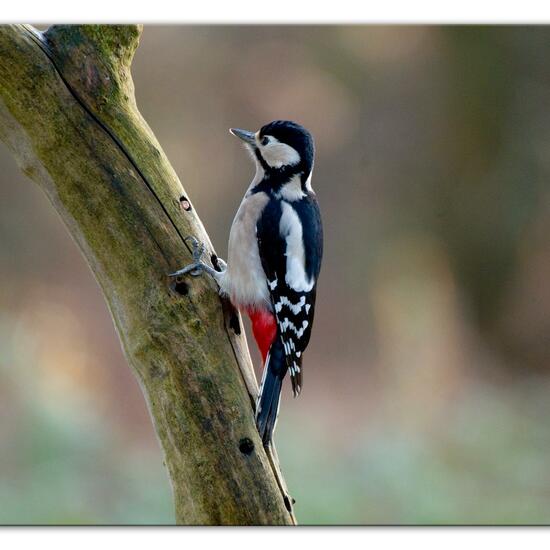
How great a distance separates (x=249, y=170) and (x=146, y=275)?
0.98m

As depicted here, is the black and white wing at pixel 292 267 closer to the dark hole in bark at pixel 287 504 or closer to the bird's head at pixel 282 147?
the bird's head at pixel 282 147

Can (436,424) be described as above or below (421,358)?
below

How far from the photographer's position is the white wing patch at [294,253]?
2.34 meters

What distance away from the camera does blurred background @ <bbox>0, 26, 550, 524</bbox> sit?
262 cm

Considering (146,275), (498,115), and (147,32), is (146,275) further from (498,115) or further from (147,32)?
(498,115)

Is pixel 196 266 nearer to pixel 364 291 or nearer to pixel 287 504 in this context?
pixel 287 504

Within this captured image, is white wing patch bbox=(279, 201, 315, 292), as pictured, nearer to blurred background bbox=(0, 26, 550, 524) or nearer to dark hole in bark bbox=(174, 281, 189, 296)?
dark hole in bark bbox=(174, 281, 189, 296)

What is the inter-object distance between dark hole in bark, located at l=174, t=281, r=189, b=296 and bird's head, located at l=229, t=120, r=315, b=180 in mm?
561

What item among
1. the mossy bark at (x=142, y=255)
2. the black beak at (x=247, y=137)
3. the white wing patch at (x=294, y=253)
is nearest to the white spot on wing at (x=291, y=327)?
the white wing patch at (x=294, y=253)

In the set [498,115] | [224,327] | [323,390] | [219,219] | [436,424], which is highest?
[498,115]

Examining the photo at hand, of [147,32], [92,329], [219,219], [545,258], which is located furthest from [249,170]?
[545,258]

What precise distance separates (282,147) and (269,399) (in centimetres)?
81

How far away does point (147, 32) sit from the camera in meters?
2.57

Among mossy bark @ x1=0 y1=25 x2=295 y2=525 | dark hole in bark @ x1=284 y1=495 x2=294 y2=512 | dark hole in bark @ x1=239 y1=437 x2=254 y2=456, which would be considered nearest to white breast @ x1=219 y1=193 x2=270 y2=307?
mossy bark @ x1=0 y1=25 x2=295 y2=525
